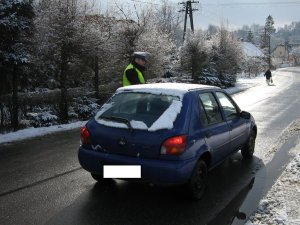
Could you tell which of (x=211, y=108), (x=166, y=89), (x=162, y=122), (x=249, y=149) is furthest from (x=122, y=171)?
(x=249, y=149)

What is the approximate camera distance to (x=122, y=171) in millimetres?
5277

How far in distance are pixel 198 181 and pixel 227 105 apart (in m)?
1.86

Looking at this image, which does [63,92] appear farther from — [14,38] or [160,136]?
[160,136]

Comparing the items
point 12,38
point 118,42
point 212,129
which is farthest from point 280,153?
point 118,42

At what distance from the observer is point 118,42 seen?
18016 millimetres

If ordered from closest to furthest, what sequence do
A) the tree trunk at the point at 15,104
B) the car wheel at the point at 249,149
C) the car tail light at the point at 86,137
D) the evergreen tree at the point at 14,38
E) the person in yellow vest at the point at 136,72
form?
1. the car tail light at the point at 86,137
2. the car wheel at the point at 249,149
3. the person in yellow vest at the point at 136,72
4. the evergreen tree at the point at 14,38
5. the tree trunk at the point at 15,104

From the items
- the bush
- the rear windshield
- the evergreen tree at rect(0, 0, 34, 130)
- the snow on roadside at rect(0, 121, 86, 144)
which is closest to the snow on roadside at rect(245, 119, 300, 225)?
the rear windshield

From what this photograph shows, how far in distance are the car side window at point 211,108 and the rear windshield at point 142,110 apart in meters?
0.59

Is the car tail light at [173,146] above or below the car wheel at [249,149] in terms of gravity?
above

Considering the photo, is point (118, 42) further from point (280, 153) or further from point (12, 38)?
point (280, 153)

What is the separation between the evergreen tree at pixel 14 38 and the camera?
1068 cm

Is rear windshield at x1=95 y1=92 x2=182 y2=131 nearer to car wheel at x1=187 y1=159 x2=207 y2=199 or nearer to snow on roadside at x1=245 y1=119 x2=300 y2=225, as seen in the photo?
car wheel at x1=187 y1=159 x2=207 y2=199

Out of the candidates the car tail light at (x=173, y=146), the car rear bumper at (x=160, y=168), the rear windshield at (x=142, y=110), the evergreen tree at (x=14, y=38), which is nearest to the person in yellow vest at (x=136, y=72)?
the rear windshield at (x=142, y=110)

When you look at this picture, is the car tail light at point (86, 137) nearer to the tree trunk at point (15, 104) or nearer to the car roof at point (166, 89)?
the car roof at point (166, 89)
